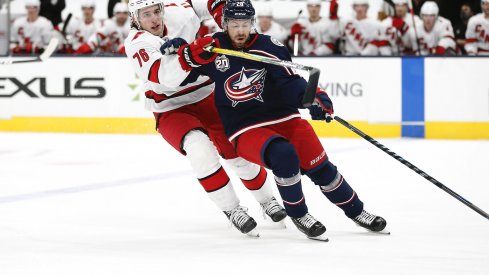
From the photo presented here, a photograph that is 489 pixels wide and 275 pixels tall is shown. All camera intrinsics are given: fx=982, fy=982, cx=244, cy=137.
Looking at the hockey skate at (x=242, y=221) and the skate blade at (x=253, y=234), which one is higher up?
the hockey skate at (x=242, y=221)

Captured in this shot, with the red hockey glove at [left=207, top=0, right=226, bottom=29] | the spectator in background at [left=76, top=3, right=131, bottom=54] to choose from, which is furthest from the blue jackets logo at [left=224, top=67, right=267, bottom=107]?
the spectator in background at [left=76, top=3, right=131, bottom=54]

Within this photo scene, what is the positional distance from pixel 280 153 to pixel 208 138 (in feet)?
1.48

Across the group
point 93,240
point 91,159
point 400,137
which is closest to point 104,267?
point 93,240

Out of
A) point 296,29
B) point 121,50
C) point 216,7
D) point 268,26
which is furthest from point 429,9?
point 216,7

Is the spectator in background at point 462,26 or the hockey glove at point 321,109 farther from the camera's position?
the spectator in background at point 462,26

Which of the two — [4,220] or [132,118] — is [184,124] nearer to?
[4,220]

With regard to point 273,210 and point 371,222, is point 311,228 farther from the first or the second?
point 273,210

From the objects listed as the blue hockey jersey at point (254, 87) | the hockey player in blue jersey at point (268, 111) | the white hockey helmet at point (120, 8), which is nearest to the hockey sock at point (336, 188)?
the hockey player in blue jersey at point (268, 111)

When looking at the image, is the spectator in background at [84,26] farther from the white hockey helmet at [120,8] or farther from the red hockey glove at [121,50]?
the red hockey glove at [121,50]

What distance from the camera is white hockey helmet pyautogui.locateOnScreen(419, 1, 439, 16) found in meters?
8.52

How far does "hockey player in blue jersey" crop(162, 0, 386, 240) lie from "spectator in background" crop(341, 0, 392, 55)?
15.7ft

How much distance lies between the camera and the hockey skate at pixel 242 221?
3.77m

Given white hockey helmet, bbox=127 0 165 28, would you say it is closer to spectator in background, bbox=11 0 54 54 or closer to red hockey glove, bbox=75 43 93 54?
red hockey glove, bbox=75 43 93 54

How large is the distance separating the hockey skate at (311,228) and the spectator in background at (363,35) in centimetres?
499
